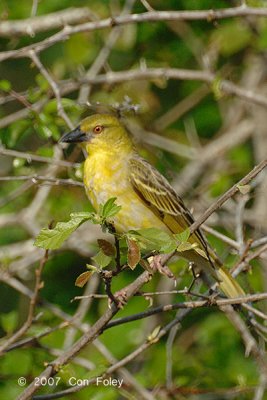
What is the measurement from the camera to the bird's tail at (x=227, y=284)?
14.3ft

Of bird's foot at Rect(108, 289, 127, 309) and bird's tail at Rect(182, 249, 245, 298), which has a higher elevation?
bird's foot at Rect(108, 289, 127, 309)

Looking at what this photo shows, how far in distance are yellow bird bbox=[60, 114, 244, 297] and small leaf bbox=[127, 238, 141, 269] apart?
1.31 meters

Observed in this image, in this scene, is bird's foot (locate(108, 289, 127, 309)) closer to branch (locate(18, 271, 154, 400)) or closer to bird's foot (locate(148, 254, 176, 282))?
branch (locate(18, 271, 154, 400))

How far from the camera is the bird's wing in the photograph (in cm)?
473

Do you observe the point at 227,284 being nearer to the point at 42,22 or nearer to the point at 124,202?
the point at 124,202

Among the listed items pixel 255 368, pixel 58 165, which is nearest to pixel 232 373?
pixel 255 368

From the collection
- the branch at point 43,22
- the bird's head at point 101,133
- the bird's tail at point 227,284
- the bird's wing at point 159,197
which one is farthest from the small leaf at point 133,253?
the branch at point 43,22

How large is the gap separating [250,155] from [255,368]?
6.62 feet

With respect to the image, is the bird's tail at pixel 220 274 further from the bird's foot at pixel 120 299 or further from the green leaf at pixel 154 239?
the green leaf at pixel 154 239

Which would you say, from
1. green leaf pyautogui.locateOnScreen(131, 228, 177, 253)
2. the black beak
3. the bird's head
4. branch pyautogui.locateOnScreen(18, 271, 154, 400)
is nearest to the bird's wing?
the bird's head

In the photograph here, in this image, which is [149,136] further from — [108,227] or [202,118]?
[108,227]

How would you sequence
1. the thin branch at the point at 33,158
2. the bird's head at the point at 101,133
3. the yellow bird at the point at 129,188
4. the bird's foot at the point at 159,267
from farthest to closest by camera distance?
the bird's head at the point at 101,133 → the thin branch at the point at 33,158 → the yellow bird at the point at 129,188 → the bird's foot at the point at 159,267

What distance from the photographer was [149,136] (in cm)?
654

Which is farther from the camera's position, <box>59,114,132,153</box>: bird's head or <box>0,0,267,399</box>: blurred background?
<box>59,114,132,153</box>: bird's head
